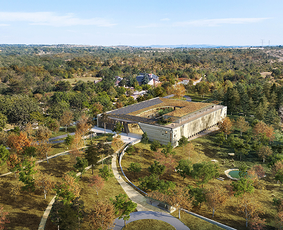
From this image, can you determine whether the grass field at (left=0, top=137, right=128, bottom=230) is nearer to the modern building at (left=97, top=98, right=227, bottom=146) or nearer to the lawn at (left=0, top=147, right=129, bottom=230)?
the lawn at (left=0, top=147, right=129, bottom=230)

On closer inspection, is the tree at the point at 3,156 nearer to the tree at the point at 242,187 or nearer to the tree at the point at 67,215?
the tree at the point at 67,215

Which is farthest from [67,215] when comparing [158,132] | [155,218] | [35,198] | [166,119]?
[166,119]

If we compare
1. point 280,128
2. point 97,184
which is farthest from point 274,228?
point 280,128

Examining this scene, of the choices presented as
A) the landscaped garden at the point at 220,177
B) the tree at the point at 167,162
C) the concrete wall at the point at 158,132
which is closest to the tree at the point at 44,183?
the landscaped garden at the point at 220,177

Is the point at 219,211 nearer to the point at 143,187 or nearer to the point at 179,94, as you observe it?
the point at 143,187

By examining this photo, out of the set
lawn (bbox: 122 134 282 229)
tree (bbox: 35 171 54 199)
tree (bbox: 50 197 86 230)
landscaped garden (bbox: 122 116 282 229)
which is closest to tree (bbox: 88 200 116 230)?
tree (bbox: 50 197 86 230)

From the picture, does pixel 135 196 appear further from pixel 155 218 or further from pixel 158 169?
pixel 158 169

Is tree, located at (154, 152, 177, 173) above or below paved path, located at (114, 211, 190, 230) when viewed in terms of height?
above
